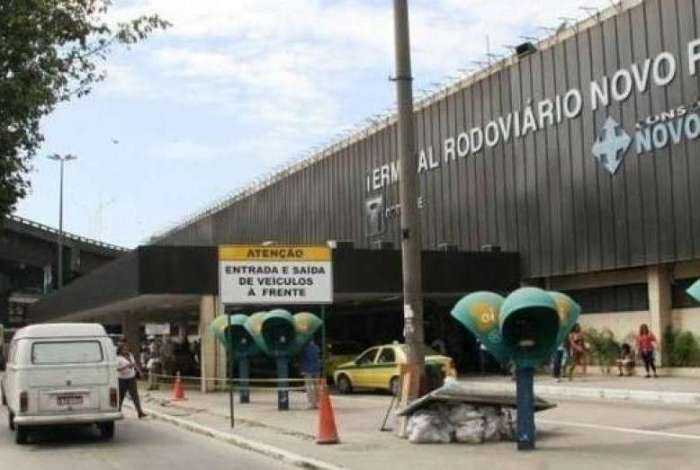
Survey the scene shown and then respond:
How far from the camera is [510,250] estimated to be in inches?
1496

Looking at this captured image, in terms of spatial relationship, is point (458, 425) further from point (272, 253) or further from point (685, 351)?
point (685, 351)

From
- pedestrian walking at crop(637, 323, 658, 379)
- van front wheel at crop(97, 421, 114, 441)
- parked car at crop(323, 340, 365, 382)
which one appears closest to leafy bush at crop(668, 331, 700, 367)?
pedestrian walking at crop(637, 323, 658, 379)

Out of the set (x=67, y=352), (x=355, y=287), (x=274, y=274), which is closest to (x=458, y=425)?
(x=274, y=274)

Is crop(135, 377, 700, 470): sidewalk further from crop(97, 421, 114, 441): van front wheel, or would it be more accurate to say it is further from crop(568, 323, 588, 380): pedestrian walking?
crop(568, 323, 588, 380): pedestrian walking

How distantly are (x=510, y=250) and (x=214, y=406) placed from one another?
16573 millimetres

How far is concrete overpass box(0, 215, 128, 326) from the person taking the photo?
81250 millimetres

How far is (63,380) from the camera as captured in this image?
680 inches

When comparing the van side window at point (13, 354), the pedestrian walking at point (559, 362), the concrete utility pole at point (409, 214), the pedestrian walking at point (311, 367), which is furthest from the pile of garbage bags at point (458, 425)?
the pedestrian walking at point (559, 362)

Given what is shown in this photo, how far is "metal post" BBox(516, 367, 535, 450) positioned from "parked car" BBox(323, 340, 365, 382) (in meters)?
19.2

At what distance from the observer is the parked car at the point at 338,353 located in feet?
111

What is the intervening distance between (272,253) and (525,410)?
24.9 ft

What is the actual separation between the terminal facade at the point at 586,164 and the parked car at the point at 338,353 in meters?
6.34

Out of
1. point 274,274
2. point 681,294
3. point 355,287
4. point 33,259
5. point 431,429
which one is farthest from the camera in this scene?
point 33,259

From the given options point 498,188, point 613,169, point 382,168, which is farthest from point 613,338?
point 382,168
